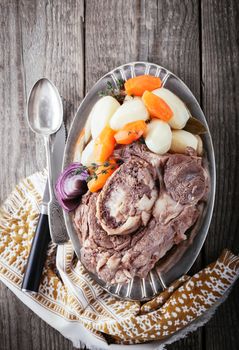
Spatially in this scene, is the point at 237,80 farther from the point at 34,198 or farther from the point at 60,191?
the point at 34,198

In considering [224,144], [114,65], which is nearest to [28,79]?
[114,65]

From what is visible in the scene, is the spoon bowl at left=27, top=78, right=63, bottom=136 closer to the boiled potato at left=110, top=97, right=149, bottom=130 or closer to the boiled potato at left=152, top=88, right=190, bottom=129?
the boiled potato at left=110, top=97, right=149, bottom=130

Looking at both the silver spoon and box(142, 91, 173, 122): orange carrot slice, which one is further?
the silver spoon

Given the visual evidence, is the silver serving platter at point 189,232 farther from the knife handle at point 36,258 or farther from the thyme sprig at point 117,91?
the knife handle at point 36,258

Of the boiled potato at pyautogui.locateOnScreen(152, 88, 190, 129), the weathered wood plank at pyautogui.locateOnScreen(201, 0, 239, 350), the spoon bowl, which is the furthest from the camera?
the spoon bowl

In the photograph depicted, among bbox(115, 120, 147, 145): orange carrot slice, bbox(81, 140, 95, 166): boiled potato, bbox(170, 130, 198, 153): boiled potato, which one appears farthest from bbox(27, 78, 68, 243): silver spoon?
bbox(170, 130, 198, 153): boiled potato

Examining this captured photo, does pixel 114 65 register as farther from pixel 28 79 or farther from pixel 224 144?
pixel 224 144
